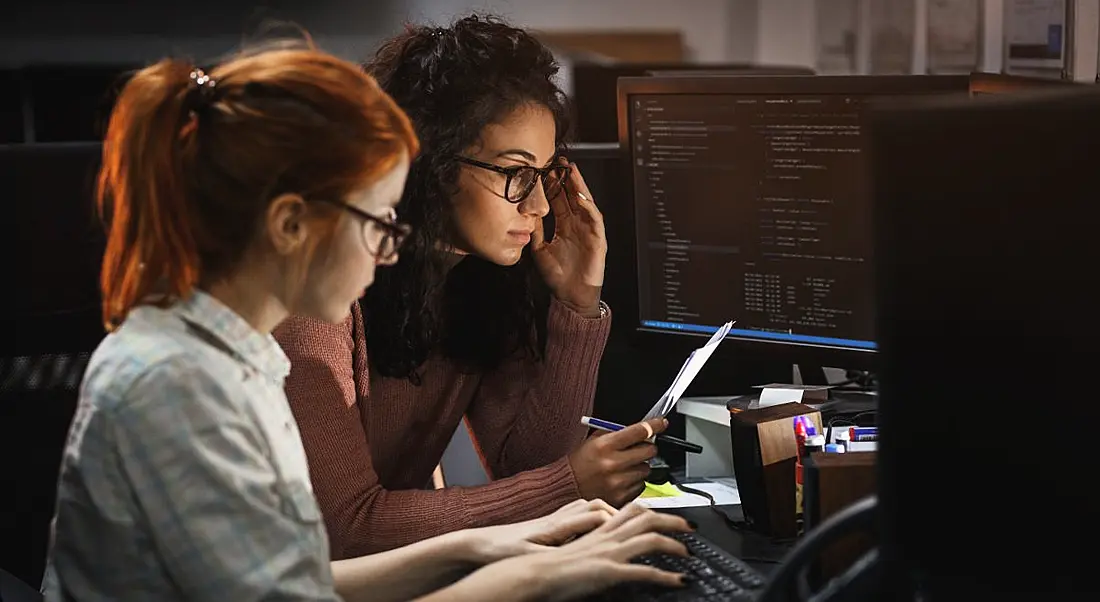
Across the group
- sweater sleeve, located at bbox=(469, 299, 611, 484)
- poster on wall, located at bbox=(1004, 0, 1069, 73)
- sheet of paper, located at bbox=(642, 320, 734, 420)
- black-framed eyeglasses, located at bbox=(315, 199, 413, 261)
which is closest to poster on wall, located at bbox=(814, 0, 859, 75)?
poster on wall, located at bbox=(1004, 0, 1069, 73)

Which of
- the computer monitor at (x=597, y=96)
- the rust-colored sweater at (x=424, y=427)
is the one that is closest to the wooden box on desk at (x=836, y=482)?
the rust-colored sweater at (x=424, y=427)

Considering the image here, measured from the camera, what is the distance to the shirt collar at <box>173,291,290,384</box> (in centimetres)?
111

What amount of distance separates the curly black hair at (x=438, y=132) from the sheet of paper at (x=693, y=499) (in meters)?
0.30

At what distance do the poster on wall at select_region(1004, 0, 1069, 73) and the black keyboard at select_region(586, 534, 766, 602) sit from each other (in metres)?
1.42

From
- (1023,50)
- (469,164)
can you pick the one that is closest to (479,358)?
(469,164)

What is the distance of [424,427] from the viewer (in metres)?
1.82

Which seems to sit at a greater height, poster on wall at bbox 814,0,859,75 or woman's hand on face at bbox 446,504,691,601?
poster on wall at bbox 814,0,859,75

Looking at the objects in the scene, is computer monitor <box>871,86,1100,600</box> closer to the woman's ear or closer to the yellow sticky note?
the woman's ear

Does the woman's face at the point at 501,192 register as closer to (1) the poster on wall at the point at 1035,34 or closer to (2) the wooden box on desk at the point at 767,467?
(2) the wooden box on desk at the point at 767,467

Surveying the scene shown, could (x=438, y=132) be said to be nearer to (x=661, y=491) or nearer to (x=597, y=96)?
(x=661, y=491)

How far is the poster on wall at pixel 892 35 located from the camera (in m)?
3.39

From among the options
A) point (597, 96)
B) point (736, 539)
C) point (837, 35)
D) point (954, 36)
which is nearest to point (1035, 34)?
point (954, 36)

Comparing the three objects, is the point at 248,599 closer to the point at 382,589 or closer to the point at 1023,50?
the point at 382,589

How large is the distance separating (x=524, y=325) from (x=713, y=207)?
296 mm
